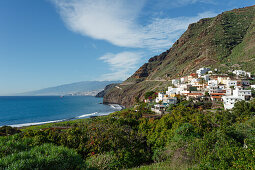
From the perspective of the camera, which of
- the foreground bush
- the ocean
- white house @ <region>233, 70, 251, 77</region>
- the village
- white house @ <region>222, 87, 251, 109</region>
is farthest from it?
the ocean

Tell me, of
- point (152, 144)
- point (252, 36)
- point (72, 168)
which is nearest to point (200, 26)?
point (252, 36)

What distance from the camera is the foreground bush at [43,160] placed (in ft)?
17.9

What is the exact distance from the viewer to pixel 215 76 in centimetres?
4328

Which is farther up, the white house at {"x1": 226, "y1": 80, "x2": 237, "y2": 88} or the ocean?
the white house at {"x1": 226, "y1": 80, "x2": 237, "y2": 88}

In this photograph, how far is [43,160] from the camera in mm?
6039

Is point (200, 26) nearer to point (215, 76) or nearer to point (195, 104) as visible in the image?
point (215, 76)

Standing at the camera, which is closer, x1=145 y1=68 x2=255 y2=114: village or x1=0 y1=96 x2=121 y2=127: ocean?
x1=145 y1=68 x2=255 y2=114: village

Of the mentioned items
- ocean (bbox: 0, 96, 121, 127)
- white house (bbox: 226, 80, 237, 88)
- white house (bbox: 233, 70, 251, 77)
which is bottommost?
ocean (bbox: 0, 96, 121, 127)

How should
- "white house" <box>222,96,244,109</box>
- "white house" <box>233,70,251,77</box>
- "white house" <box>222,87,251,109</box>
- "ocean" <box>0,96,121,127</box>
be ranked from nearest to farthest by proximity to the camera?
"white house" <box>222,96,244,109</box> → "white house" <box>222,87,251,109</box> → "white house" <box>233,70,251,77</box> → "ocean" <box>0,96,121,127</box>

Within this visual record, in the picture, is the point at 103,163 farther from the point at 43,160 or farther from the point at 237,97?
the point at 237,97

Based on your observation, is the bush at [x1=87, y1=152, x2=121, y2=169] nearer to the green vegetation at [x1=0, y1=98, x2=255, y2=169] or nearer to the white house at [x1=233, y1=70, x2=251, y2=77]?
the green vegetation at [x1=0, y1=98, x2=255, y2=169]

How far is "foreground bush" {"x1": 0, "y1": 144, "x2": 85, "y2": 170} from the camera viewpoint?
5.45 meters

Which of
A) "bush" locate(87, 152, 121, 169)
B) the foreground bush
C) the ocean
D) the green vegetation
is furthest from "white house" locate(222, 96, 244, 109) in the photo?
the ocean

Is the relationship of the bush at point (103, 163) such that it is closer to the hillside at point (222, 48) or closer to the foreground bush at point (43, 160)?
the foreground bush at point (43, 160)
